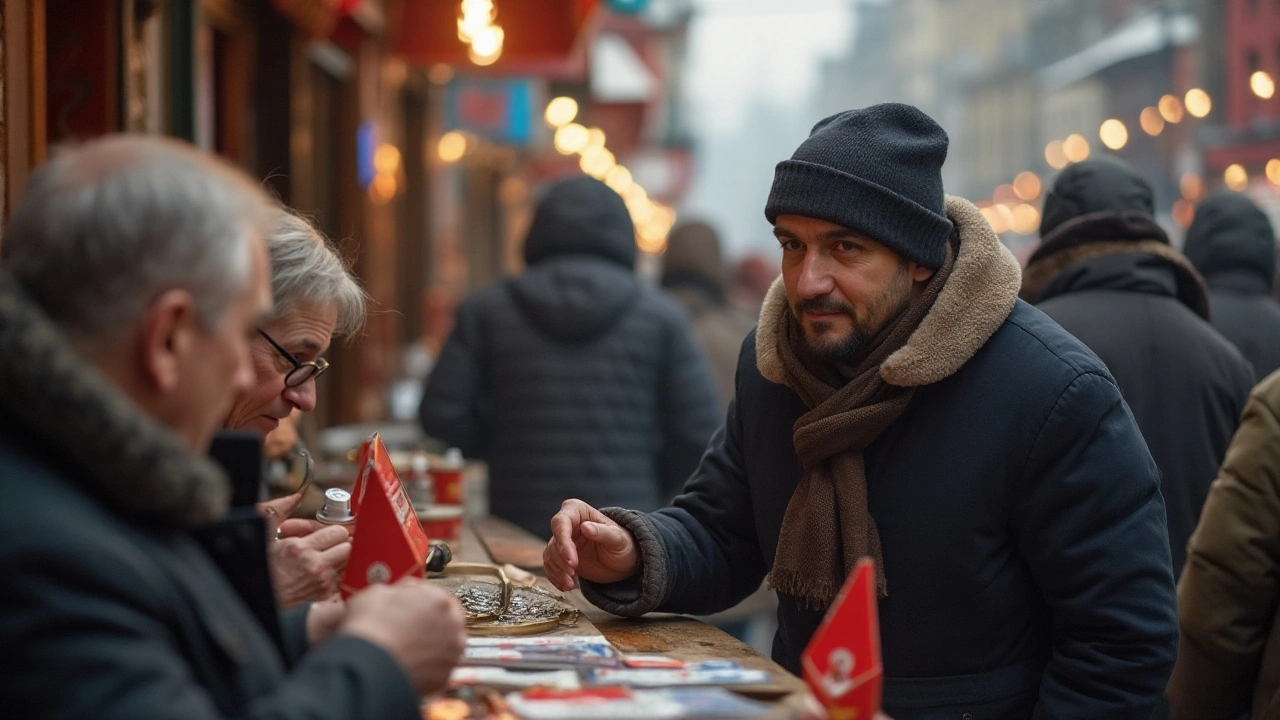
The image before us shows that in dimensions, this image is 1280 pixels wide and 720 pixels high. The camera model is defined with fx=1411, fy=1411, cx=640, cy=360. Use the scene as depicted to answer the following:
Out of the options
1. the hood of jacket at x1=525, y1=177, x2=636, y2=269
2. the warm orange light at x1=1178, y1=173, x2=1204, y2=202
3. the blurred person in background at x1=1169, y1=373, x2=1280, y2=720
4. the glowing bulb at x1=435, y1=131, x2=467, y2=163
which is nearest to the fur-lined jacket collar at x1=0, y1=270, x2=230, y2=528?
the blurred person in background at x1=1169, y1=373, x2=1280, y2=720

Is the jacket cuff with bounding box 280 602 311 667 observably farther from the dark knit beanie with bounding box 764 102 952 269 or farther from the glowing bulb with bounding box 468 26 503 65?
the glowing bulb with bounding box 468 26 503 65

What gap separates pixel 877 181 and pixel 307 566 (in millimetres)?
1362

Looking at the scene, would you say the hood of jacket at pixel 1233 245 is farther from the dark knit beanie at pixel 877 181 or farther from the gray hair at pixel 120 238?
the gray hair at pixel 120 238

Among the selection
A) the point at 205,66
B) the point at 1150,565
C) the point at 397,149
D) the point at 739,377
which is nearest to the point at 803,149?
the point at 739,377

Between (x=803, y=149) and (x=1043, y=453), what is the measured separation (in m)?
0.80

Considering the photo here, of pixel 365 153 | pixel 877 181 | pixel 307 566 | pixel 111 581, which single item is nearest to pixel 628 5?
pixel 365 153

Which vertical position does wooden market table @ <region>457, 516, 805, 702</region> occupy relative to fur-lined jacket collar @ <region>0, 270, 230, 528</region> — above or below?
below

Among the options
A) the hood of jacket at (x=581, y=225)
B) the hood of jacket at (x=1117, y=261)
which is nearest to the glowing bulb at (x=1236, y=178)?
the hood of jacket at (x=581, y=225)

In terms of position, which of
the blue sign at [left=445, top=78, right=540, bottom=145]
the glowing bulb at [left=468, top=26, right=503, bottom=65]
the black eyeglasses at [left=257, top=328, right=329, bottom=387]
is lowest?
the black eyeglasses at [left=257, top=328, right=329, bottom=387]

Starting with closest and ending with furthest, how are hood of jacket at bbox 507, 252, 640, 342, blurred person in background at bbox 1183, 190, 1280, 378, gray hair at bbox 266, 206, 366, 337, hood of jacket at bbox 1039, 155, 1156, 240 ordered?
gray hair at bbox 266, 206, 366, 337
hood of jacket at bbox 1039, 155, 1156, 240
blurred person in background at bbox 1183, 190, 1280, 378
hood of jacket at bbox 507, 252, 640, 342

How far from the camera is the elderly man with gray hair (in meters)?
1.54

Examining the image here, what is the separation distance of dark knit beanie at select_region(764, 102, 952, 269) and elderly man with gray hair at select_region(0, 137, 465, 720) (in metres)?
1.40

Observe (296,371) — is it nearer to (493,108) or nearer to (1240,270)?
(1240,270)

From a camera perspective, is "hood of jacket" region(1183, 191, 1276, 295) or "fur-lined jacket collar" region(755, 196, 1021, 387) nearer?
"fur-lined jacket collar" region(755, 196, 1021, 387)
